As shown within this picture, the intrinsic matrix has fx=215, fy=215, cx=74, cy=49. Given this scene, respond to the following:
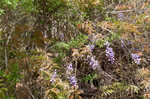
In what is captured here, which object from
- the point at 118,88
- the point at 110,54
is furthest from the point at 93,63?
the point at 118,88

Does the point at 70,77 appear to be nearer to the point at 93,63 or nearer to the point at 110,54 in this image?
the point at 93,63

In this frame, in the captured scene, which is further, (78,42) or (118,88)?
(118,88)

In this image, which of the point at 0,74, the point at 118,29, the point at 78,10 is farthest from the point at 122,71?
the point at 0,74

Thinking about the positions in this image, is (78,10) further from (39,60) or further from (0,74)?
(0,74)

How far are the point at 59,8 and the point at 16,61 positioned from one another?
67 cm

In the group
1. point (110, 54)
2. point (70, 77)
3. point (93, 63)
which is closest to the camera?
point (70, 77)

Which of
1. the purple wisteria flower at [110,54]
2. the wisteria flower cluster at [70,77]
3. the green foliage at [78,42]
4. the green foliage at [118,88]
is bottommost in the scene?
the green foliage at [118,88]

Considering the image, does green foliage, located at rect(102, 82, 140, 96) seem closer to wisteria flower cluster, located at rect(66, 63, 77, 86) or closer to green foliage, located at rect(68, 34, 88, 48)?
wisteria flower cluster, located at rect(66, 63, 77, 86)

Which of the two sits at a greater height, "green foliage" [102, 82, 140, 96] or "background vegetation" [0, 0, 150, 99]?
"background vegetation" [0, 0, 150, 99]

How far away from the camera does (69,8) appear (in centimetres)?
214

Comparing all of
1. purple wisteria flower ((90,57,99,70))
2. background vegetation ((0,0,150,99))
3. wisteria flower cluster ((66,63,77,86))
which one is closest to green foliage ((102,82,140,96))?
background vegetation ((0,0,150,99))

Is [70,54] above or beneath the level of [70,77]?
above

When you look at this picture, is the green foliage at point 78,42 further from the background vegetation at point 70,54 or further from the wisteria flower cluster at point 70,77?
the wisteria flower cluster at point 70,77

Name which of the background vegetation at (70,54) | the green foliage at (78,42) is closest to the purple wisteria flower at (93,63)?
the background vegetation at (70,54)
